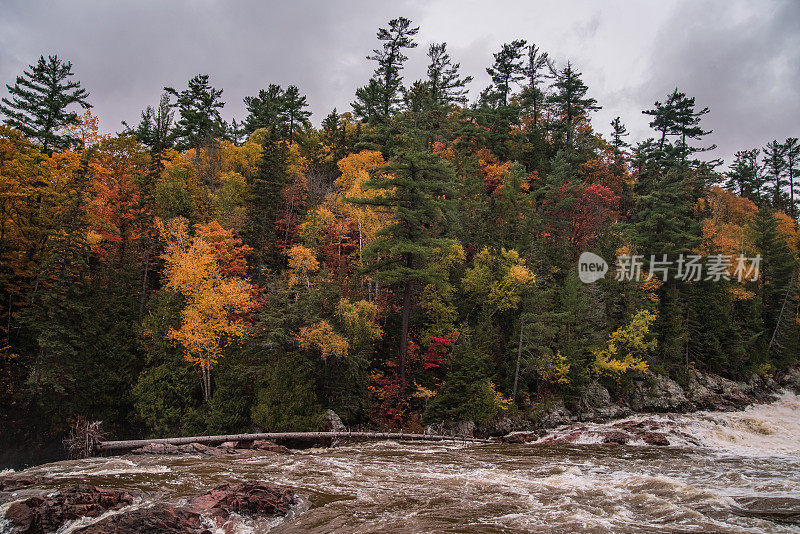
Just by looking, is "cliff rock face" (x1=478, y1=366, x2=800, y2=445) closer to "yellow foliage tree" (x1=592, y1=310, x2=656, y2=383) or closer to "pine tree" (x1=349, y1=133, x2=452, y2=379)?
"yellow foliage tree" (x1=592, y1=310, x2=656, y2=383)

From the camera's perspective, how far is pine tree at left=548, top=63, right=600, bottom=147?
48094mm

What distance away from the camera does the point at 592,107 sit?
4797cm

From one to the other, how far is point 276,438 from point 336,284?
8240 millimetres

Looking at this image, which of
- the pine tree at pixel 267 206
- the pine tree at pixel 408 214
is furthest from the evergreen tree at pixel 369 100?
the pine tree at pixel 408 214

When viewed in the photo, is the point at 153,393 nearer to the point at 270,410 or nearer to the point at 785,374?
the point at 270,410

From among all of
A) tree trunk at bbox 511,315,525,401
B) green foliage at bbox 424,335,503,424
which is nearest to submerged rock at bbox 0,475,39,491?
green foliage at bbox 424,335,503,424

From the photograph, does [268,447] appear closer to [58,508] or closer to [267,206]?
[58,508]

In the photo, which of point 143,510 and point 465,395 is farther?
point 465,395

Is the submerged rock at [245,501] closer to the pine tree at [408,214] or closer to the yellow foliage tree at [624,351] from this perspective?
the pine tree at [408,214]

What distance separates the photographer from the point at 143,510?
25.8ft

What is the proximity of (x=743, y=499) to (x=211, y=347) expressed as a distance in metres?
22.2

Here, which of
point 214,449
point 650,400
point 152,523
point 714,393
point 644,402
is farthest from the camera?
point 714,393

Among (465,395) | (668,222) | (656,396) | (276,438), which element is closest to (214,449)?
(276,438)

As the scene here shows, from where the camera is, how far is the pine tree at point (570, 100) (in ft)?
158
